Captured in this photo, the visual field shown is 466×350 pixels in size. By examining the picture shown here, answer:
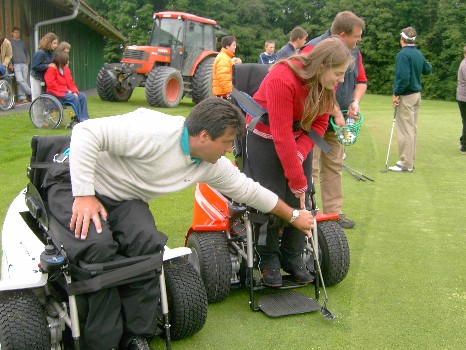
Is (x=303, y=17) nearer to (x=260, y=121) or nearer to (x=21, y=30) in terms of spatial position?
(x=21, y=30)

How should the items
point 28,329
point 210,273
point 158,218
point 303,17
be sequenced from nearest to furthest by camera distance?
point 28,329 → point 210,273 → point 158,218 → point 303,17

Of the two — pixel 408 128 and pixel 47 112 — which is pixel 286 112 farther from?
pixel 47 112

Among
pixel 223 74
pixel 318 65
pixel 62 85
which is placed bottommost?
pixel 62 85

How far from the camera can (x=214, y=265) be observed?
12.0ft

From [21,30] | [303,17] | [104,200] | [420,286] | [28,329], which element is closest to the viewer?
[28,329]

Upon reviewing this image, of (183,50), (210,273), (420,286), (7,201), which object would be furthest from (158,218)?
(183,50)

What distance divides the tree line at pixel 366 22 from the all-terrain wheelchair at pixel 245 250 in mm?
25445

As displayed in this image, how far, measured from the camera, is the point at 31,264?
9.58ft

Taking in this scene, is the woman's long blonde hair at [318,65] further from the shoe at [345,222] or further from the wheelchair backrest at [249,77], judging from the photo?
the shoe at [345,222]

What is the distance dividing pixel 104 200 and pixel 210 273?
3.23 ft

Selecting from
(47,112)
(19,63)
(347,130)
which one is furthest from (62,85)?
(347,130)

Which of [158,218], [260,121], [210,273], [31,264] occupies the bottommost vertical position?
[158,218]

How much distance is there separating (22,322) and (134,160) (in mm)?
860

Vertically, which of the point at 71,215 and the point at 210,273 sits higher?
the point at 71,215
